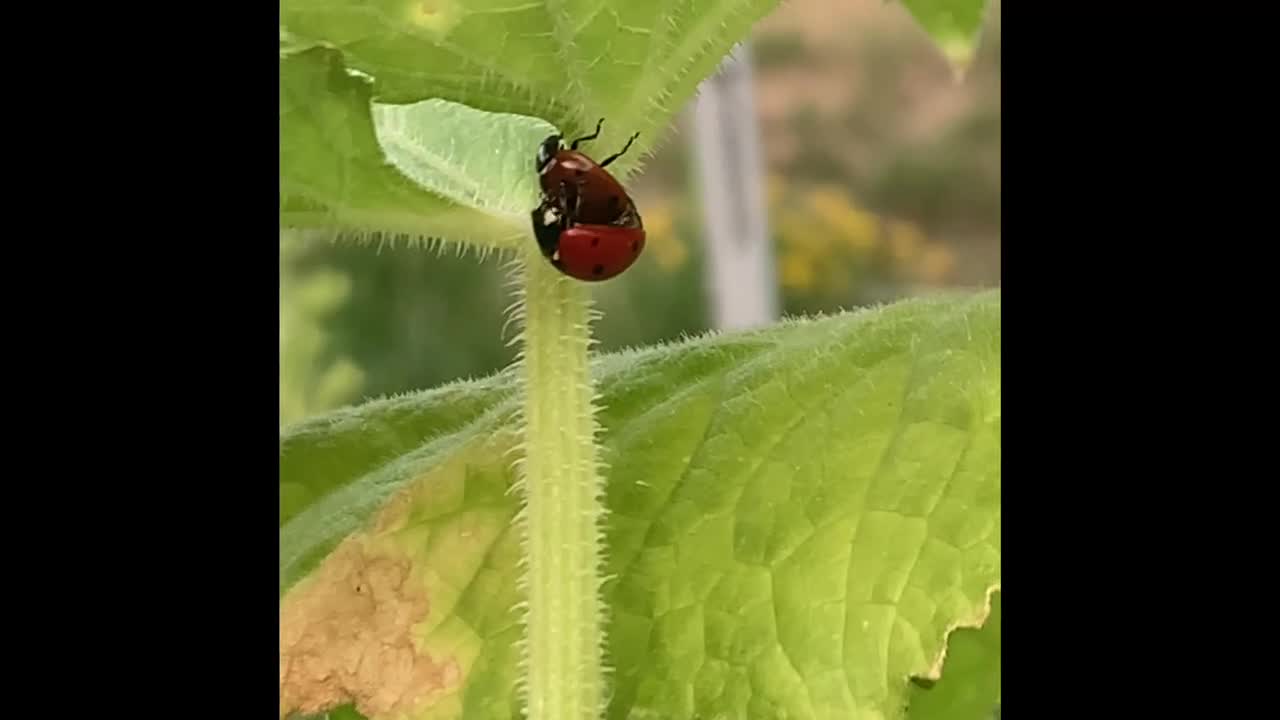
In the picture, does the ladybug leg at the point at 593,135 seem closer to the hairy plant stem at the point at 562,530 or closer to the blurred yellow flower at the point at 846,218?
the hairy plant stem at the point at 562,530

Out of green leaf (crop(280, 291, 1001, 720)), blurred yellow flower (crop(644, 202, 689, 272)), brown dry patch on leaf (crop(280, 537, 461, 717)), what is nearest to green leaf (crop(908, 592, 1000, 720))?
green leaf (crop(280, 291, 1001, 720))

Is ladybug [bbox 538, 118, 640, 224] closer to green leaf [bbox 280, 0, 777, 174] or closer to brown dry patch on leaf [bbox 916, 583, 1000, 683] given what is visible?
green leaf [bbox 280, 0, 777, 174]

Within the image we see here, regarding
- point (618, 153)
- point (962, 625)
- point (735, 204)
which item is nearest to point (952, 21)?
point (618, 153)

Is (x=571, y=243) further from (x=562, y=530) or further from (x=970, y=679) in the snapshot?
(x=970, y=679)

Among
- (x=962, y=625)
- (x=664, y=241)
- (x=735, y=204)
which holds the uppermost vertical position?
(x=664, y=241)

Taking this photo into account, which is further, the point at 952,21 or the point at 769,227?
the point at 769,227

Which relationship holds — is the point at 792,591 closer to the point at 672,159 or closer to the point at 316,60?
the point at 316,60

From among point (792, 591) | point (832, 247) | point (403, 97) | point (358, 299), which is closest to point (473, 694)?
point (792, 591)
